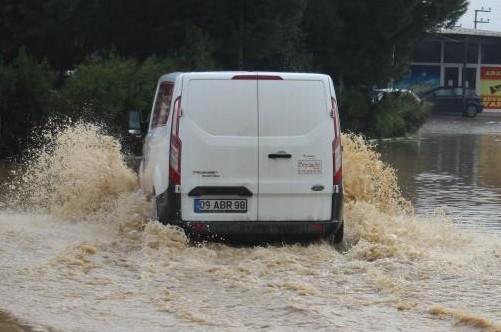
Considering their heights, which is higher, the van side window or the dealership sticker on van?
the van side window

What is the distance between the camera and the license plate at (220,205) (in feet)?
32.3

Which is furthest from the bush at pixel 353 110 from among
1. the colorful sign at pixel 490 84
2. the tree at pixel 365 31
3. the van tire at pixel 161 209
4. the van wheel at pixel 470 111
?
the colorful sign at pixel 490 84

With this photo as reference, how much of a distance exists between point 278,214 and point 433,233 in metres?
2.01

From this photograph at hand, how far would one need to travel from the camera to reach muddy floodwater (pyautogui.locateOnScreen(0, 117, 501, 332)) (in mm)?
7129

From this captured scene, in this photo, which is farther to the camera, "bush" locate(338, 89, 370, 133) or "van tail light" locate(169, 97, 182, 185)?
"bush" locate(338, 89, 370, 133)

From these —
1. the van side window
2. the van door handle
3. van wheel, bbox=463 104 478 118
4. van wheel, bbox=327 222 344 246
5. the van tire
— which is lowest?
van wheel, bbox=463 104 478 118

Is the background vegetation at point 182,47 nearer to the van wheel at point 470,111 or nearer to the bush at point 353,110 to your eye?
the bush at point 353,110

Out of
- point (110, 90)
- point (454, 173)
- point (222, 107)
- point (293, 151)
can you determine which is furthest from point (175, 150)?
point (110, 90)

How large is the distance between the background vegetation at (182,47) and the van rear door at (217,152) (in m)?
12.5

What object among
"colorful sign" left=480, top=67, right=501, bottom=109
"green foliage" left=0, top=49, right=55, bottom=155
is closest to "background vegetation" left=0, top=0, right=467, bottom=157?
"green foliage" left=0, top=49, right=55, bottom=155

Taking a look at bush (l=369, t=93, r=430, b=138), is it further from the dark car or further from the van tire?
the van tire

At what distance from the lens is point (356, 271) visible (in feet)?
29.0

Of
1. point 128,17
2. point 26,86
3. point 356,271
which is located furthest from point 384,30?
point 356,271

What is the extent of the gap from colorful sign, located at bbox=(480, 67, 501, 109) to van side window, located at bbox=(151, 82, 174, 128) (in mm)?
53018
